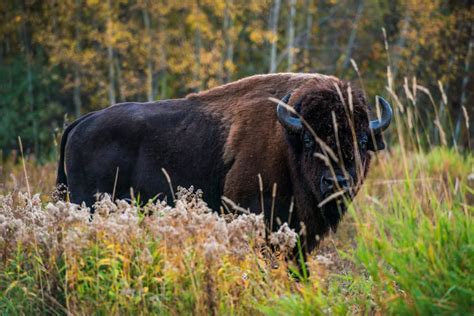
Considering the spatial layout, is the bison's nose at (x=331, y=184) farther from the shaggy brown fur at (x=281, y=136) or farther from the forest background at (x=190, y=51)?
the forest background at (x=190, y=51)

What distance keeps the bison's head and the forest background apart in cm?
1348

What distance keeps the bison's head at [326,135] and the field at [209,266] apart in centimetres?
136

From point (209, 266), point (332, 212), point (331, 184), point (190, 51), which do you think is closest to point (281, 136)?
point (332, 212)

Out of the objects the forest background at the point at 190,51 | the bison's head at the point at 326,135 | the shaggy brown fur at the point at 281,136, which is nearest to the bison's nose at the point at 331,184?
the bison's head at the point at 326,135

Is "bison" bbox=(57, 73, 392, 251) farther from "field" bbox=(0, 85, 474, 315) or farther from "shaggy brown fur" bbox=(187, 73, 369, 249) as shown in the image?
"field" bbox=(0, 85, 474, 315)

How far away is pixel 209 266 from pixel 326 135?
7.18 feet

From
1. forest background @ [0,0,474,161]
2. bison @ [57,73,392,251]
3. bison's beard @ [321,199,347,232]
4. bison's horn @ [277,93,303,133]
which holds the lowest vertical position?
forest background @ [0,0,474,161]

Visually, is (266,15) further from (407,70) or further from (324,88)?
(324,88)

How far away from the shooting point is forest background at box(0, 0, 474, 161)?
834 inches

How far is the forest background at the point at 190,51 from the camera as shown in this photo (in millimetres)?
21188

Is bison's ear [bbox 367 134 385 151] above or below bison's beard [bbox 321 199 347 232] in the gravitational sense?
above

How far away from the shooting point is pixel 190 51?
2248cm

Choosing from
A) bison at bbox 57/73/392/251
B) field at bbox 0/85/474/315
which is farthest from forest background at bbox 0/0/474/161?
field at bbox 0/85/474/315

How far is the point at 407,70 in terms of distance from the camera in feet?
71.8
